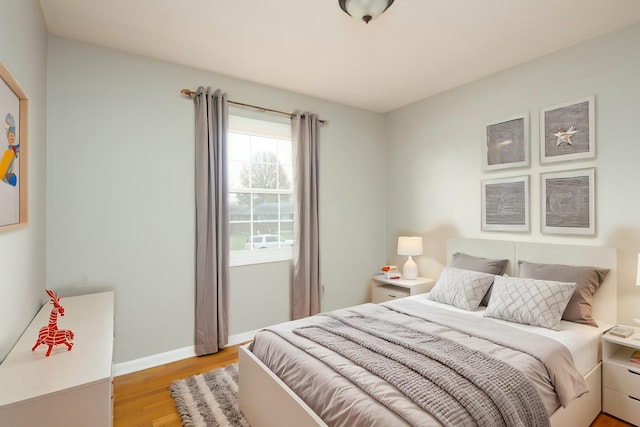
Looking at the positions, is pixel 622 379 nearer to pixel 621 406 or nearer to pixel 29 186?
pixel 621 406

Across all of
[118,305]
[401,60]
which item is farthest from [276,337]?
[401,60]

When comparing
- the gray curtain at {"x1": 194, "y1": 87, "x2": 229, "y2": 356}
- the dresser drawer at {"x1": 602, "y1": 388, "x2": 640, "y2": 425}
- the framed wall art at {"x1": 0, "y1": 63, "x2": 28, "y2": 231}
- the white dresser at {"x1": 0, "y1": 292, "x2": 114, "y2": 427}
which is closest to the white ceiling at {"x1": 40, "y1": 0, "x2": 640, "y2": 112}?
the gray curtain at {"x1": 194, "y1": 87, "x2": 229, "y2": 356}

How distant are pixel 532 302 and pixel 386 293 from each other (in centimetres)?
172

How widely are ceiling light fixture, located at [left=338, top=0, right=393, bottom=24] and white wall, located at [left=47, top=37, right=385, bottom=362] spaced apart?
1595 mm

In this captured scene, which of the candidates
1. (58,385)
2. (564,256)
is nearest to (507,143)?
(564,256)

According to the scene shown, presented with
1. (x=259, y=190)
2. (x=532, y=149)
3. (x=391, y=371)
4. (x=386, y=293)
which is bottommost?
(x=386, y=293)

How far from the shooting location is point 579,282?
240 centimetres

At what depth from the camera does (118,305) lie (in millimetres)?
2693

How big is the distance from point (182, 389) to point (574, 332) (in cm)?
274

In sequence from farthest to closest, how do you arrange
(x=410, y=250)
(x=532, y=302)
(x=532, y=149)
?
(x=410, y=250) < (x=532, y=149) < (x=532, y=302)

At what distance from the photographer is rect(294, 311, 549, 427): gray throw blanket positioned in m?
1.33

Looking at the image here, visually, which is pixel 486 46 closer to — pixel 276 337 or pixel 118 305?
pixel 276 337

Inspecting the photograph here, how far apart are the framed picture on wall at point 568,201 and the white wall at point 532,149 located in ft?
0.18

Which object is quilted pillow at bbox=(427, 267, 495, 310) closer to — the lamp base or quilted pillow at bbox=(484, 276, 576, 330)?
quilted pillow at bbox=(484, 276, 576, 330)
